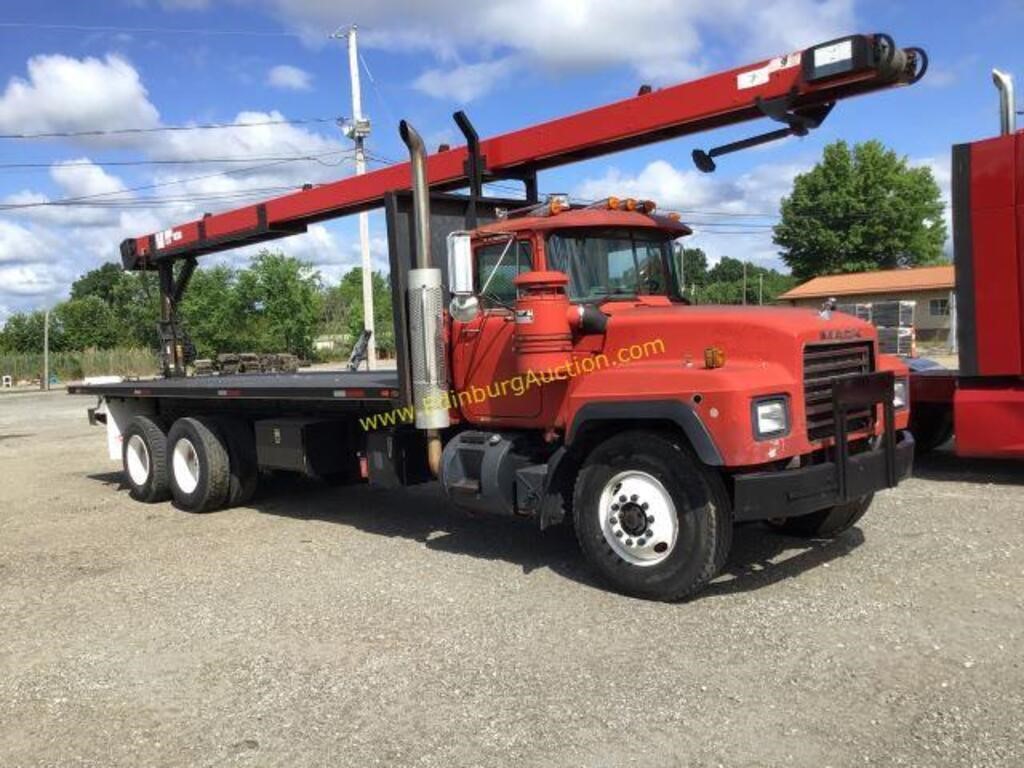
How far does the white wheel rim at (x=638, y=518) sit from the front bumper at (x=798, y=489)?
45 cm

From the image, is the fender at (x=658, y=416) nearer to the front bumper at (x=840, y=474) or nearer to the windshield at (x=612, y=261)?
the front bumper at (x=840, y=474)

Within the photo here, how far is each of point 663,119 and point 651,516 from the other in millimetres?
3103

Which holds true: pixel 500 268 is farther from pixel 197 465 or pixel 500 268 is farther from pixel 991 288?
pixel 991 288

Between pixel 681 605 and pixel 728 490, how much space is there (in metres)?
0.75

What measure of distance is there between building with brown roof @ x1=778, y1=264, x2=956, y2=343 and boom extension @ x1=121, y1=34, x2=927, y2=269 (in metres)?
42.9

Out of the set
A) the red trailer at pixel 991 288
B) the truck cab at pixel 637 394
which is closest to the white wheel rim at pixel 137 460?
the truck cab at pixel 637 394

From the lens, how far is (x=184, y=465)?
993 centimetres

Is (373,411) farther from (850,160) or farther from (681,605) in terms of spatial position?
(850,160)

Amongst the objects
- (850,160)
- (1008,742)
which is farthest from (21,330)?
(1008,742)

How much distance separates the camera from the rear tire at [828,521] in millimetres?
6746

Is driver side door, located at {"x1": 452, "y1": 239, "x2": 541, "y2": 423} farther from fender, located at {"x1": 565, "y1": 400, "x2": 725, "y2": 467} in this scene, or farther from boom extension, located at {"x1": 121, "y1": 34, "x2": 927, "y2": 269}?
boom extension, located at {"x1": 121, "y1": 34, "x2": 927, "y2": 269}

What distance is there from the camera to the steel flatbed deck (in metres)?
7.71

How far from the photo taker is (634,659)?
4.74 meters

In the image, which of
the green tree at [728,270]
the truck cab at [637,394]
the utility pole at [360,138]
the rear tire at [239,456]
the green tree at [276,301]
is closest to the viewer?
the truck cab at [637,394]
